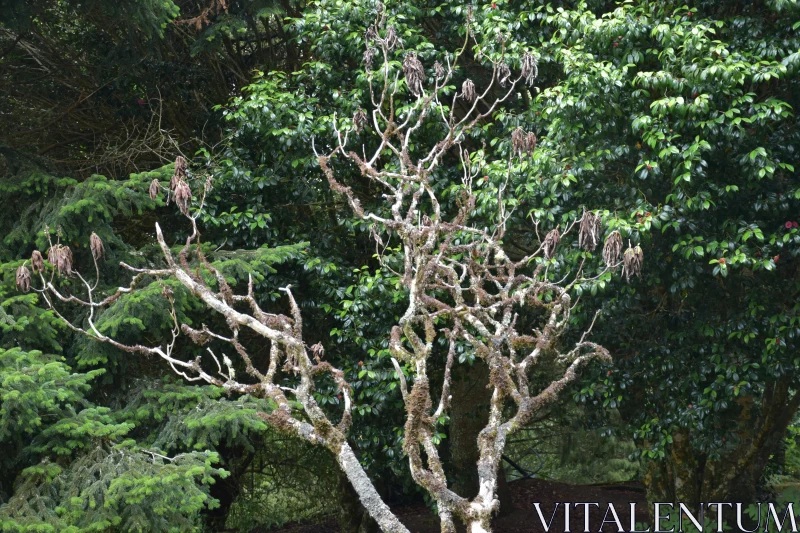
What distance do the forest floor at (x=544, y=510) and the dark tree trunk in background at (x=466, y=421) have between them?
4.59 feet

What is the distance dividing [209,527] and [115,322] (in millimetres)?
5116

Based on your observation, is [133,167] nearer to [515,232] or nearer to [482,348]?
[515,232]

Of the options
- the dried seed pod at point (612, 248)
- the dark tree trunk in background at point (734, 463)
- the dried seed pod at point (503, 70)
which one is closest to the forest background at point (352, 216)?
the dark tree trunk in background at point (734, 463)

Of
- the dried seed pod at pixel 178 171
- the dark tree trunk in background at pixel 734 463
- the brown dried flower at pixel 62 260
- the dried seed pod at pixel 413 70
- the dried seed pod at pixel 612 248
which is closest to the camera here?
the brown dried flower at pixel 62 260

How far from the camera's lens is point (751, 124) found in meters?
6.13

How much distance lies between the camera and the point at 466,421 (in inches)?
361

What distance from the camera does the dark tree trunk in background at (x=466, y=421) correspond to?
8.91 metres

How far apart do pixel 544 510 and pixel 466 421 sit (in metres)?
2.54

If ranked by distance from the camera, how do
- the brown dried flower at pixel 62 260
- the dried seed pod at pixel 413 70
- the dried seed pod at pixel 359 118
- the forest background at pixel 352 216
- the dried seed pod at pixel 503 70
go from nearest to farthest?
the brown dried flower at pixel 62 260 → the dried seed pod at pixel 413 70 → the dried seed pod at pixel 503 70 → the forest background at pixel 352 216 → the dried seed pod at pixel 359 118

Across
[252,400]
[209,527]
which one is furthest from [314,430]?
[209,527]

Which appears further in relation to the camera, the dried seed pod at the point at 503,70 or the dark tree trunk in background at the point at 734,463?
the dark tree trunk in background at the point at 734,463

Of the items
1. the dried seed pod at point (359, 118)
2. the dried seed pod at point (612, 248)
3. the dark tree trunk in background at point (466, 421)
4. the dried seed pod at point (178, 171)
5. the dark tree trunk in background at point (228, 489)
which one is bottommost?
the dark tree trunk in background at point (228, 489)

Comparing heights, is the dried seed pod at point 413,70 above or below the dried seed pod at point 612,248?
above

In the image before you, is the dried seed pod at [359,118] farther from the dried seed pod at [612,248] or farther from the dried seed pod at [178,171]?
the dried seed pod at [612,248]
